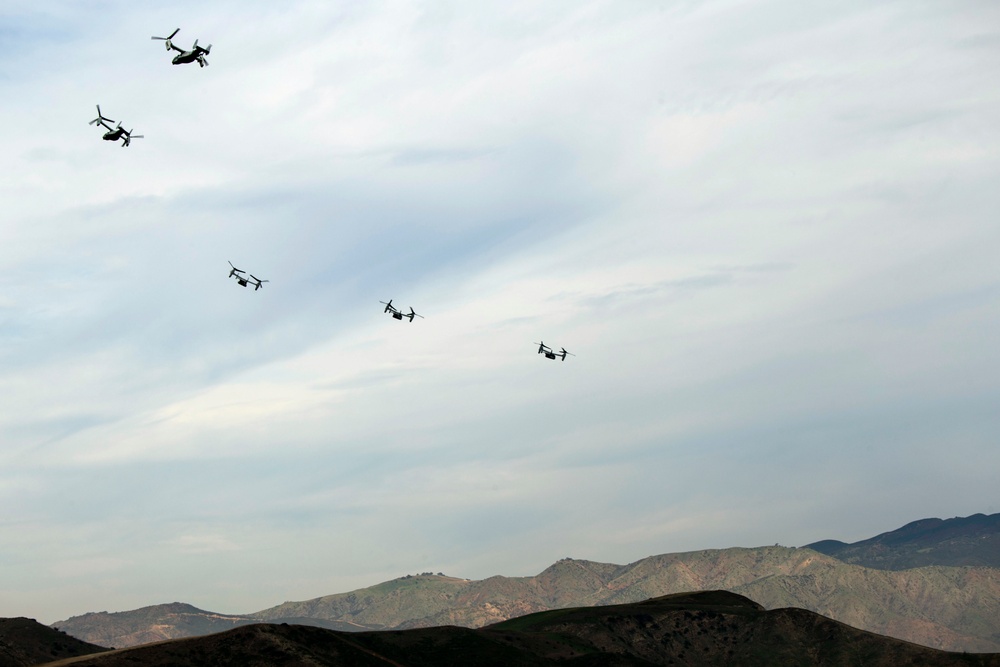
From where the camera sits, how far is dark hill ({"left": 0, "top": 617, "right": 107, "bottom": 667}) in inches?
6703

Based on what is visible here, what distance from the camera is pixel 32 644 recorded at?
17962 cm

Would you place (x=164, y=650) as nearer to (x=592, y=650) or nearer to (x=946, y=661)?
(x=592, y=650)

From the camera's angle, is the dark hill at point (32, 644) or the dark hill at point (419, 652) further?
the dark hill at point (32, 644)

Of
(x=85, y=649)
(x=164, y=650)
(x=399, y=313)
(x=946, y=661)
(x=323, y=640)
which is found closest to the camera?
(x=164, y=650)

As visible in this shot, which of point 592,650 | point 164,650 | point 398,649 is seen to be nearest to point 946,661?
point 592,650

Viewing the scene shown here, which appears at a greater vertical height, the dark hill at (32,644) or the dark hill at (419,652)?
the dark hill at (32,644)

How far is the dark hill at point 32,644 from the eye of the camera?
17025cm

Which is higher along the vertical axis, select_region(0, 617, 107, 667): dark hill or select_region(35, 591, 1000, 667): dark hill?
select_region(0, 617, 107, 667): dark hill

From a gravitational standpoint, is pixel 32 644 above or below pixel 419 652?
above

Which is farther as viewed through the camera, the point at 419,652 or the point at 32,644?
the point at 32,644

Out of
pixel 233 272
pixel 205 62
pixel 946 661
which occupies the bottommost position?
pixel 946 661

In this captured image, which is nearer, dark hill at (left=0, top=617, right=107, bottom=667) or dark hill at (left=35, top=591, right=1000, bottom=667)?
dark hill at (left=35, top=591, right=1000, bottom=667)

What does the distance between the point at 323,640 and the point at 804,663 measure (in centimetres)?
9822

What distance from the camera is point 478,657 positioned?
17462 cm
